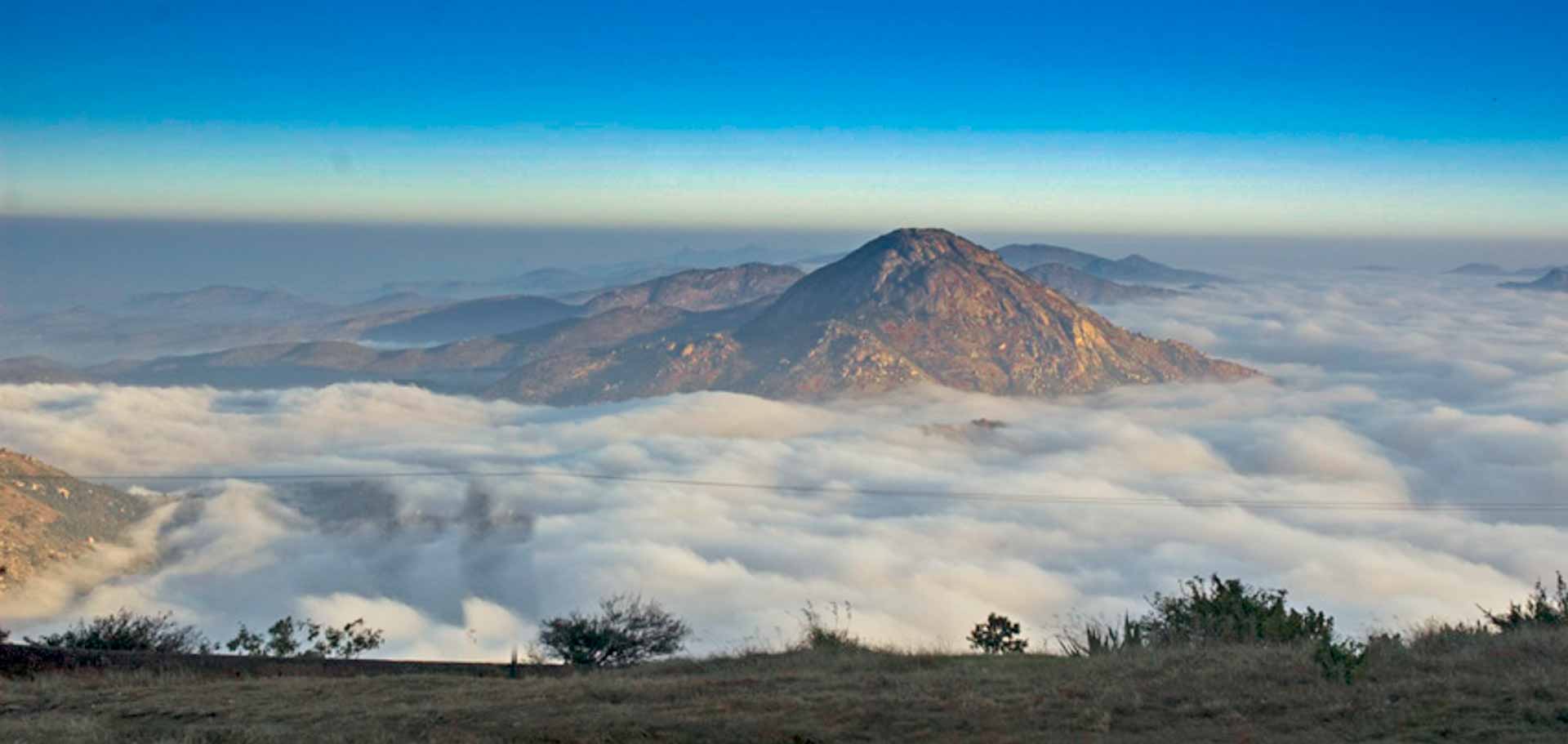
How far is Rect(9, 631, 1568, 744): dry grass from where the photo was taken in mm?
10672

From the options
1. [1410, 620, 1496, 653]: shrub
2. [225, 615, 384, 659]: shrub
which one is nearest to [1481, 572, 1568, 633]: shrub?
[1410, 620, 1496, 653]: shrub

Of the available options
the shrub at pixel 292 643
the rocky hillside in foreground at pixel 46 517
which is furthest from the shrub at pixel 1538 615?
the rocky hillside in foreground at pixel 46 517

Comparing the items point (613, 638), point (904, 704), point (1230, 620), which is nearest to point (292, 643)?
point (613, 638)

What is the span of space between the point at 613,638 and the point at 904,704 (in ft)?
37.1

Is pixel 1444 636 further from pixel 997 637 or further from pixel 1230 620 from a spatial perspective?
pixel 997 637

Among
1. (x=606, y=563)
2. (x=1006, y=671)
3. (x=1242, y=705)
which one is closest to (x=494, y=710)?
(x=1006, y=671)

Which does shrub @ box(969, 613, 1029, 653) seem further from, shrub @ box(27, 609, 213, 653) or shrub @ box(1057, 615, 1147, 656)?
shrub @ box(27, 609, 213, 653)

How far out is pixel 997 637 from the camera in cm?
2020

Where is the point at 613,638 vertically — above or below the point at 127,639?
below

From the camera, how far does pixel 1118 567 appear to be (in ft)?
506

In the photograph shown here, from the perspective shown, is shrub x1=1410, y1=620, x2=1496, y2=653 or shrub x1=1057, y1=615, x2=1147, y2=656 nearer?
shrub x1=1410, y1=620, x2=1496, y2=653

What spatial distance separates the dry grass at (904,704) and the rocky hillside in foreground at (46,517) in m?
108

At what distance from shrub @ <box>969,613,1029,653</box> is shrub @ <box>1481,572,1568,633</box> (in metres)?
7.42

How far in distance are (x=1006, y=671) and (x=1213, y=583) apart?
24.3 feet
